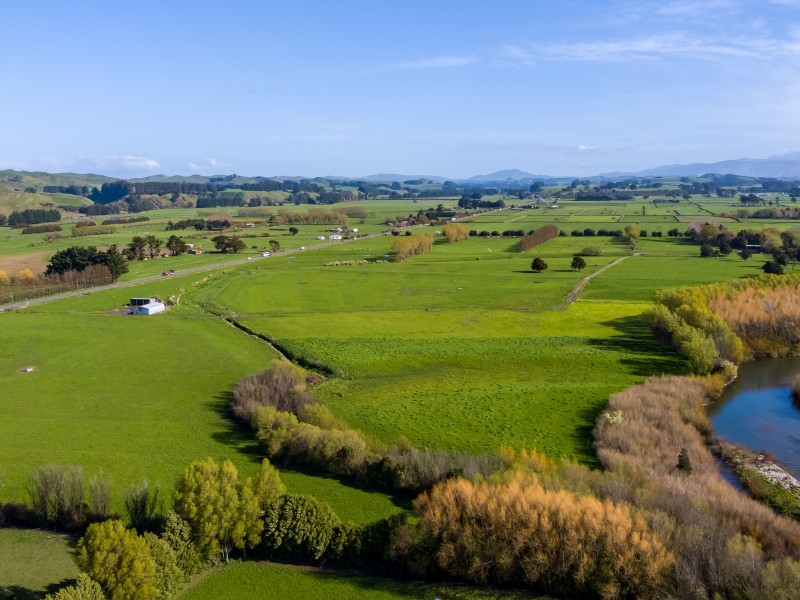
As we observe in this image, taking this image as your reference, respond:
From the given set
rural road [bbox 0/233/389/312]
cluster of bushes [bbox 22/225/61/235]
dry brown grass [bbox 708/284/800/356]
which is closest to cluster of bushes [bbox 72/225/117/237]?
cluster of bushes [bbox 22/225/61/235]

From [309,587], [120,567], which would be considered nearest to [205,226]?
[309,587]

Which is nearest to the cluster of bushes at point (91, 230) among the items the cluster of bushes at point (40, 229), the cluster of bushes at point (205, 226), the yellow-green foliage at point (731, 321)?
the cluster of bushes at point (40, 229)

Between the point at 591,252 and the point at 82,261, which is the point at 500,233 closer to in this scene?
the point at 591,252

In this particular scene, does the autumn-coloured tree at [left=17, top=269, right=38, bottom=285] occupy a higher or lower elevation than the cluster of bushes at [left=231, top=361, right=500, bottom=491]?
higher

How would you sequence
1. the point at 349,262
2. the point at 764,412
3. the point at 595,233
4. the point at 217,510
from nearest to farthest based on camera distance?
the point at 217,510, the point at 764,412, the point at 349,262, the point at 595,233

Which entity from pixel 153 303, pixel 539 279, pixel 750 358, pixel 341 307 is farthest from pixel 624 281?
pixel 153 303

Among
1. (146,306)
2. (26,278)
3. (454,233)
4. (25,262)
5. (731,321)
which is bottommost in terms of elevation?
(146,306)

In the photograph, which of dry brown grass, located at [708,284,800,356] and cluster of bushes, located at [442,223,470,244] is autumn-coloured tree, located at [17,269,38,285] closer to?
cluster of bushes, located at [442,223,470,244]
